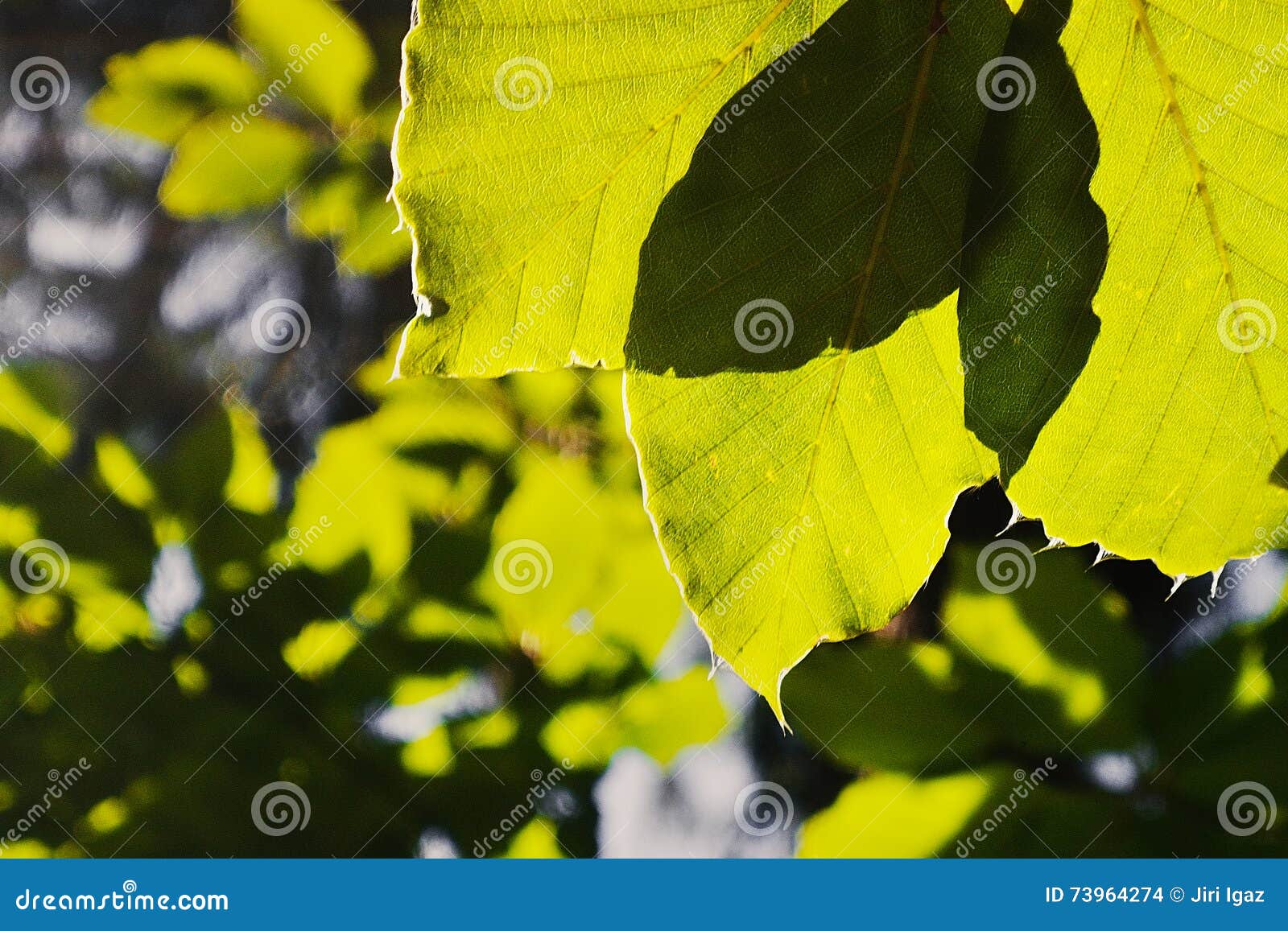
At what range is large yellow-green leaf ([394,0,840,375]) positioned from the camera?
25cm

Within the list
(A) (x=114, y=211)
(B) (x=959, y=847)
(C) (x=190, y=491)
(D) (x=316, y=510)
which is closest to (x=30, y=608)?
(C) (x=190, y=491)

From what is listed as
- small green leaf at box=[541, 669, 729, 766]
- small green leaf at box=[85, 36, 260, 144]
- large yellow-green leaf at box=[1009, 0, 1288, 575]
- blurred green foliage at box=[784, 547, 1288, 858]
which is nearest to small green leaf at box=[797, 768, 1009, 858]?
blurred green foliage at box=[784, 547, 1288, 858]

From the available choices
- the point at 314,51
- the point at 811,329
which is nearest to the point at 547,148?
the point at 811,329

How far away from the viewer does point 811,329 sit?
0.97ft

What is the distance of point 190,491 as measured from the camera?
2.99 feet

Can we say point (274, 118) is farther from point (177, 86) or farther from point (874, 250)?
point (874, 250)

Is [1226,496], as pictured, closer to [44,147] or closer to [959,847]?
[959,847]

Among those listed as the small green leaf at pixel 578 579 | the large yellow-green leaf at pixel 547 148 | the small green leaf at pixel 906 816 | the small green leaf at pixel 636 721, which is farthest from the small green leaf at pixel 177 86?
the small green leaf at pixel 906 816

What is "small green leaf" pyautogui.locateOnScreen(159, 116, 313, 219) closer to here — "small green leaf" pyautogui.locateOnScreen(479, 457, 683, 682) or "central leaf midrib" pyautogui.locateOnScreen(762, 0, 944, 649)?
A: "small green leaf" pyautogui.locateOnScreen(479, 457, 683, 682)

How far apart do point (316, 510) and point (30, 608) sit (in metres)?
0.31

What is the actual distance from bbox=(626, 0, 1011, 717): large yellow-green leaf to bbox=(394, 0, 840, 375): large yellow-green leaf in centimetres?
1

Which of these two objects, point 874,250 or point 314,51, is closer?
point 874,250

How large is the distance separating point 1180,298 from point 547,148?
199 mm

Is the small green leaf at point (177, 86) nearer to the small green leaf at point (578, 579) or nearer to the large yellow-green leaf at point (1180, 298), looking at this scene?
the small green leaf at point (578, 579)
